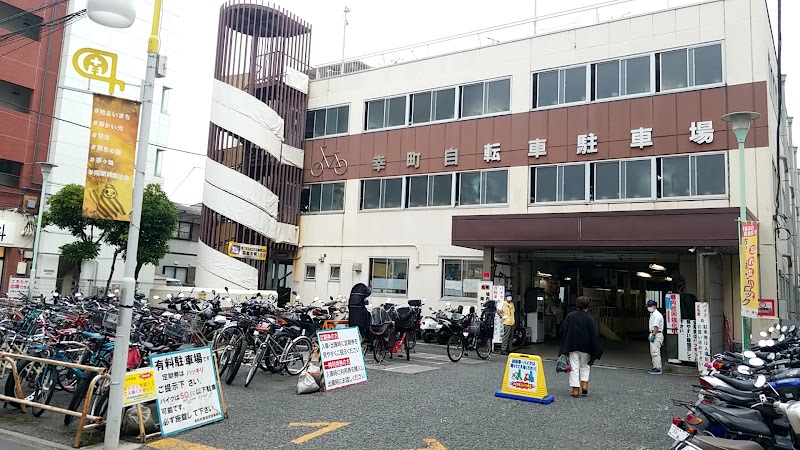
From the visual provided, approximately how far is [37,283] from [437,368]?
20.3 meters

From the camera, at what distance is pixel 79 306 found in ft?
41.7

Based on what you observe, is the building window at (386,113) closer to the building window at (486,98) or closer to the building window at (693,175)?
the building window at (486,98)

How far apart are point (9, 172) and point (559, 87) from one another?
Result: 23.4 m

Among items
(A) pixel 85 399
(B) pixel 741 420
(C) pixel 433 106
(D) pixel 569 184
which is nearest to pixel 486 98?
(C) pixel 433 106

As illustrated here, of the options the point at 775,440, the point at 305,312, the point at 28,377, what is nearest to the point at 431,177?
the point at 305,312

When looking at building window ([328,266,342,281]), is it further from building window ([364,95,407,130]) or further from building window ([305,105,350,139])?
building window ([364,95,407,130])

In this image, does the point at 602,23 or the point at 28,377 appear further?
the point at 602,23

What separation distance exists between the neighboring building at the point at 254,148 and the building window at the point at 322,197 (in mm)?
370

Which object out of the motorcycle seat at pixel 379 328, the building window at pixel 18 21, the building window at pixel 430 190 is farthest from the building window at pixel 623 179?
the building window at pixel 18 21

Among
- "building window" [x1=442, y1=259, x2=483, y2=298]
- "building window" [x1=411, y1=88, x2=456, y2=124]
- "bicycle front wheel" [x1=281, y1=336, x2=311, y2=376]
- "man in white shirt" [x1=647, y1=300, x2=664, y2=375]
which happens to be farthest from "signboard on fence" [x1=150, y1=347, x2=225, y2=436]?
"building window" [x1=411, y1=88, x2=456, y2=124]

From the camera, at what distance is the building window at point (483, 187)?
18344 mm

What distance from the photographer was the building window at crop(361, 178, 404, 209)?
20.5m

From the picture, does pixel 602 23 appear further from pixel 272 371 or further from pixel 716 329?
pixel 272 371

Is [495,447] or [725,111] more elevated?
[725,111]
